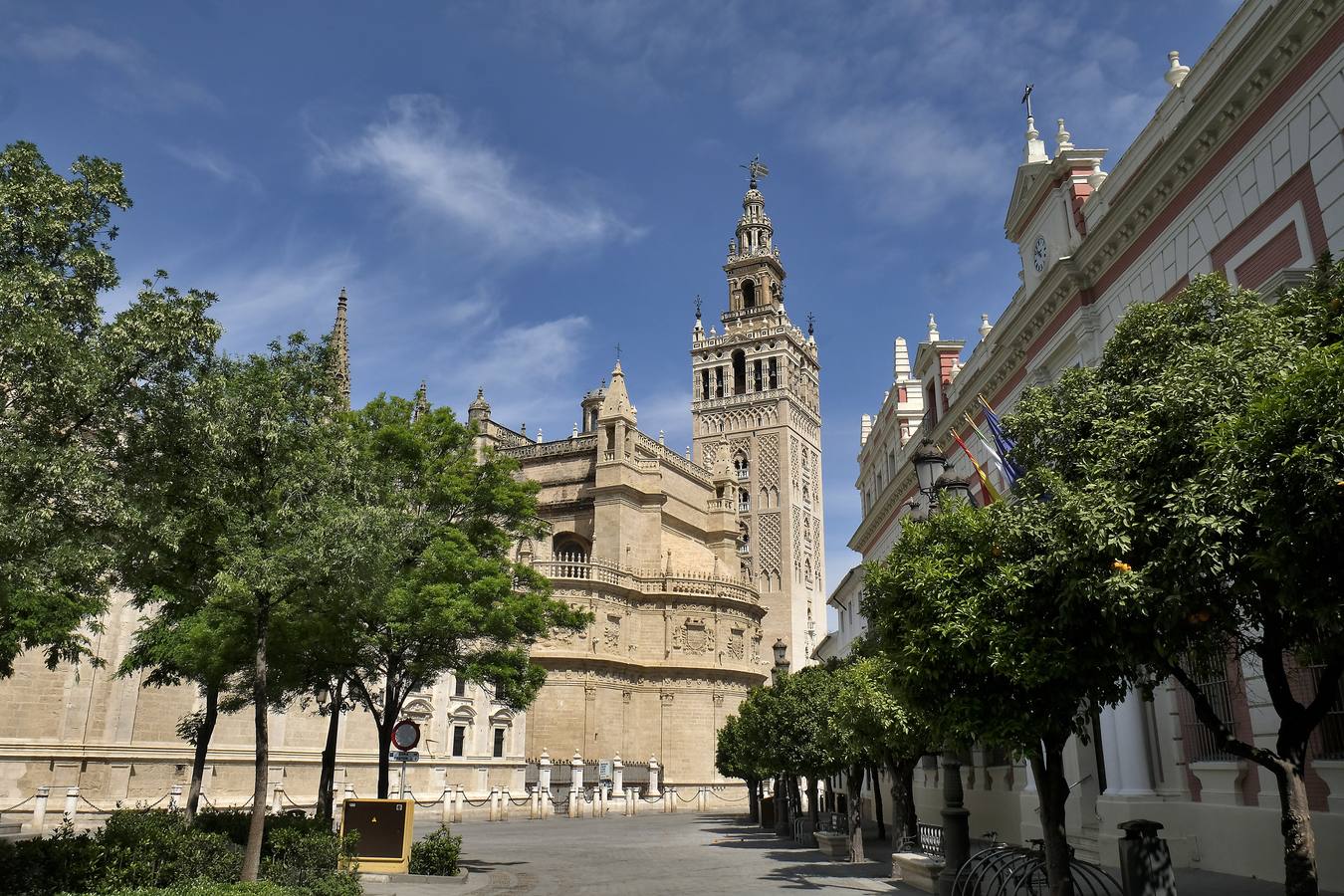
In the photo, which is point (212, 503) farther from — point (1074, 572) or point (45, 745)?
point (45, 745)

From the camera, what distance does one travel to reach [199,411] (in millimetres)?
10930

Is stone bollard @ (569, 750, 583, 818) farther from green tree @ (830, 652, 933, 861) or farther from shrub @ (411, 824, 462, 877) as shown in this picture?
shrub @ (411, 824, 462, 877)

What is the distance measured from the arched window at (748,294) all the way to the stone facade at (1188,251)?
6747 cm

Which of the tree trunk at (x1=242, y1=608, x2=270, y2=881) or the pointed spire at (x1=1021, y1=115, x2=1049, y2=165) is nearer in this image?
the tree trunk at (x1=242, y1=608, x2=270, y2=881)

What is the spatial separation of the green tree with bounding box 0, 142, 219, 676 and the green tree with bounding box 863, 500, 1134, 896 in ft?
27.2

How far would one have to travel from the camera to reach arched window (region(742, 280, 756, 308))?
8888 cm

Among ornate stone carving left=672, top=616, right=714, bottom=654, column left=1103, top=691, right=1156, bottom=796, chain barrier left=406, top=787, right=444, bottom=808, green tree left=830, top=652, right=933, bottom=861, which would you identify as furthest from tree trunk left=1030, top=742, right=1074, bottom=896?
ornate stone carving left=672, top=616, right=714, bottom=654

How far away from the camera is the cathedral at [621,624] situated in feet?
88.9

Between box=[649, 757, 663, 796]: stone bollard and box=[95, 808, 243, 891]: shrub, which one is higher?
box=[95, 808, 243, 891]: shrub

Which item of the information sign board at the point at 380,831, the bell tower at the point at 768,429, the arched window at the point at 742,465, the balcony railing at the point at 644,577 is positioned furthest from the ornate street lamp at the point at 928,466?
the arched window at the point at 742,465

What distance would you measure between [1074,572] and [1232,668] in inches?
277

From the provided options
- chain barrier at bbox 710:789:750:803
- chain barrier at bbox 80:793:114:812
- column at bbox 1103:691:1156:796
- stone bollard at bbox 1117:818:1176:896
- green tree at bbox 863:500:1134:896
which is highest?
green tree at bbox 863:500:1134:896

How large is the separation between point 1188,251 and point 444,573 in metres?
14.0

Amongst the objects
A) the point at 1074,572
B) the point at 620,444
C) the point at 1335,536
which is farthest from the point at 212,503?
the point at 620,444
